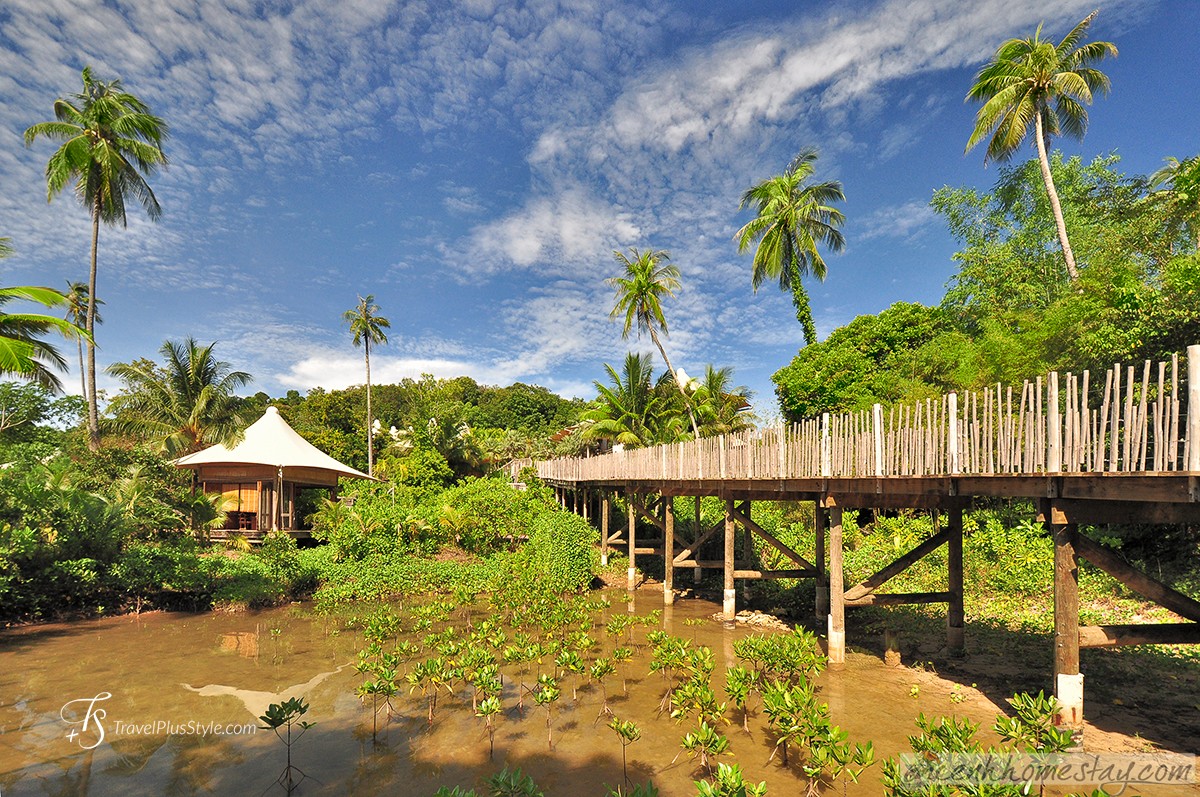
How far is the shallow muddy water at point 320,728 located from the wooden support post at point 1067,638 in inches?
60.0

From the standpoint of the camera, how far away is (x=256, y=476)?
76.7ft

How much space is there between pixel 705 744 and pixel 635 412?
23198 millimetres

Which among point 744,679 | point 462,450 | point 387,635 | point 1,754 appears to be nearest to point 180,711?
point 1,754

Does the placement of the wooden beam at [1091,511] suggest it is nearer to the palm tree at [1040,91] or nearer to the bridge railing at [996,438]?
the bridge railing at [996,438]

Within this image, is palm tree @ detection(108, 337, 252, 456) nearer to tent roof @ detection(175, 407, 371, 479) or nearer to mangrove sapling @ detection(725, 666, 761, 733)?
tent roof @ detection(175, 407, 371, 479)

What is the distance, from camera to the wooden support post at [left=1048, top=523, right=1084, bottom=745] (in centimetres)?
620

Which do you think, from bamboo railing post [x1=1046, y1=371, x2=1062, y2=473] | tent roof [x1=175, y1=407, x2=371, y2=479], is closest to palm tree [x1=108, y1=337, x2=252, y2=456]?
tent roof [x1=175, y1=407, x2=371, y2=479]

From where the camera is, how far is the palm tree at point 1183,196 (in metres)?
12.5

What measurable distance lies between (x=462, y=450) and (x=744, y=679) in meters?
23.5

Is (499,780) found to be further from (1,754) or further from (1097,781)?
(1,754)

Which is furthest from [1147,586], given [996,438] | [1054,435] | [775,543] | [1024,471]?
[775,543]

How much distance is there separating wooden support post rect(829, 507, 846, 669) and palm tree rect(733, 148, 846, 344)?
19.1m

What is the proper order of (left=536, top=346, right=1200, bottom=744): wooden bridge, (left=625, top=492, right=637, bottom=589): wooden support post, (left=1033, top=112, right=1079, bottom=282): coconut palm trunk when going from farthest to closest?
(left=625, top=492, right=637, bottom=589): wooden support post < (left=1033, top=112, right=1079, bottom=282): coconut palm trunk < (left=536, top=346, right=1200, bottom=744): wooden bridge

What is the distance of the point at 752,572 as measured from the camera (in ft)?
45.9
